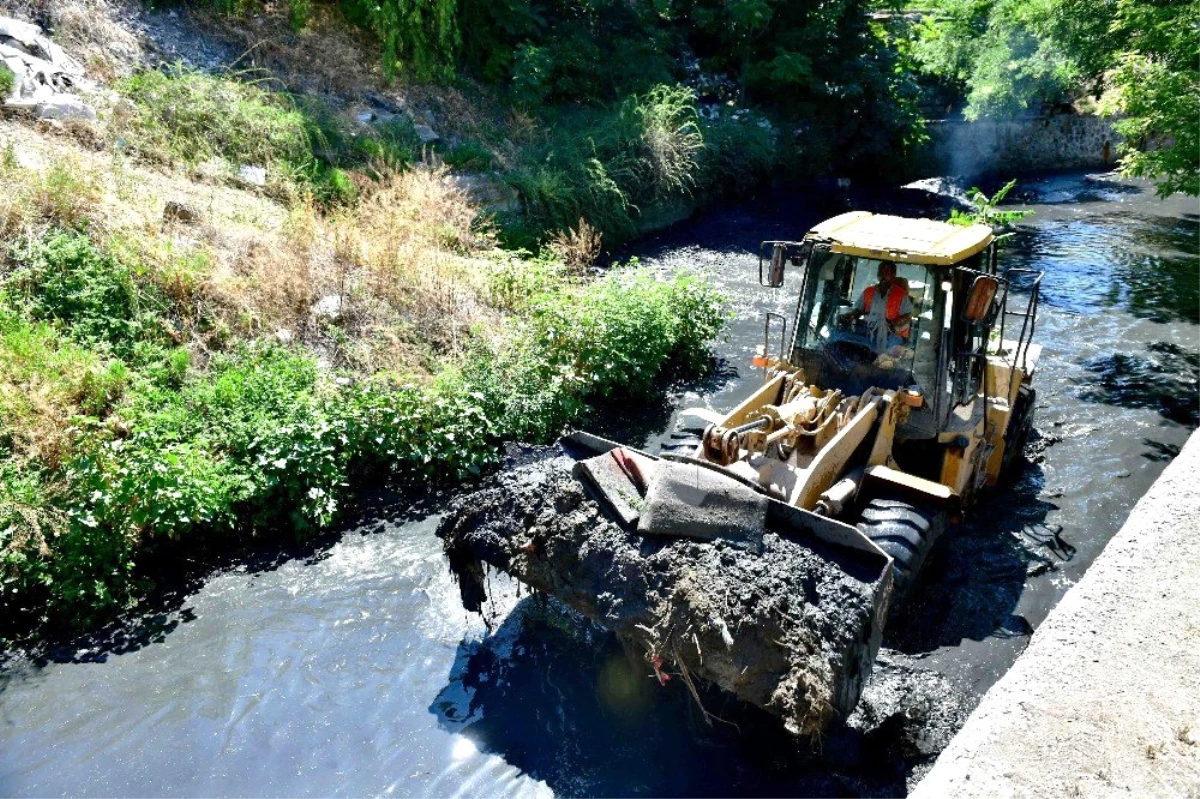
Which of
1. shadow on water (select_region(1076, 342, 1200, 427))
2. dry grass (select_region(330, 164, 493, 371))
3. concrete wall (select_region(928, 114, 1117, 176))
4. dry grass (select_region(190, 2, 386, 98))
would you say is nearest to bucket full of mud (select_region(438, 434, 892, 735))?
dry grass (select_region(330, 164, 493, 371))

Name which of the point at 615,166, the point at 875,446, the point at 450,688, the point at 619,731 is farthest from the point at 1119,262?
the point at 450,688

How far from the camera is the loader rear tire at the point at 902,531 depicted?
607 centimetres

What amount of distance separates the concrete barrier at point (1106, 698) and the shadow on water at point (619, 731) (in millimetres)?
789

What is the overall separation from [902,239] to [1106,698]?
3698 millimetres

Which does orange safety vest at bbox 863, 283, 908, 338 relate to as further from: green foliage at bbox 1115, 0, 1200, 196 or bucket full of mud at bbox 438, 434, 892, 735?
green foliage at bbox 1115, 0, 1200, 196

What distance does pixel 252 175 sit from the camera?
43.5 feet

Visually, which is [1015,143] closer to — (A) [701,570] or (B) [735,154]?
(B) [735,154]

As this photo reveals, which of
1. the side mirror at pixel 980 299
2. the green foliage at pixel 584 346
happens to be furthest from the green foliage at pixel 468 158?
the side mirror at pixel 980 299

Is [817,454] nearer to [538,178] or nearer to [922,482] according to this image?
[922,482]

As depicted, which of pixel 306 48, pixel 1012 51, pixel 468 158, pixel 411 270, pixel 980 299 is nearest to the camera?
pixel 980 299

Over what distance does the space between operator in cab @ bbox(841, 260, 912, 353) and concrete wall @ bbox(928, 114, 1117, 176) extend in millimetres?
19703

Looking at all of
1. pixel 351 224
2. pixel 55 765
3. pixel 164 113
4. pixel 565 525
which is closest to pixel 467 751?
pixel 565 525

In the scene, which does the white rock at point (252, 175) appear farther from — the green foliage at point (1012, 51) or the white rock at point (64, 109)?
the green foliage at point (1012, 51)

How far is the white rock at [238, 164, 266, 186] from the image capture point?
13.2 metres
